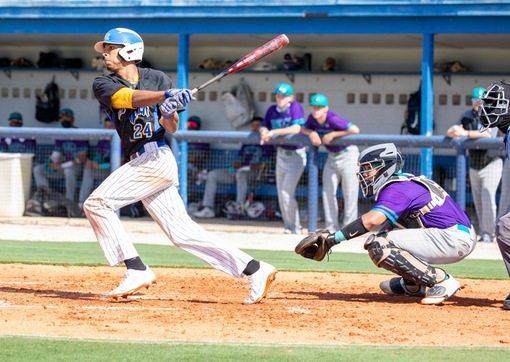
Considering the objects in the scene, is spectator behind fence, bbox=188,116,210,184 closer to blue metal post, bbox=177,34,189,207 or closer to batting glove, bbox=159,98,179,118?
blue metal post, bbox=177,34,189,207

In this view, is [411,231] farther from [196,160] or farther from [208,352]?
[196,160]

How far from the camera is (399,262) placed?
6359mm

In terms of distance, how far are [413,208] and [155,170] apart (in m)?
1.81

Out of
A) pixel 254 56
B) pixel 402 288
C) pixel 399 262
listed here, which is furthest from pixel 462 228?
pixel 254 56

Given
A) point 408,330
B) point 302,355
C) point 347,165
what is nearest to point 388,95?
point 347,165

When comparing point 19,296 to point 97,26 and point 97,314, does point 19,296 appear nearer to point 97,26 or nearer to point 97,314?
point 97,314

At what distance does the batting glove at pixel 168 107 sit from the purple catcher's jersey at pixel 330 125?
18.5 feet

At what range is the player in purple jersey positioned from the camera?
6.46 metres

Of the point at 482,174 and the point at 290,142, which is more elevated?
the point at 290,142

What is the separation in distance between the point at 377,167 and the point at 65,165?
283 inches

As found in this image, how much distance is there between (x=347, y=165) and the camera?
11523 millimetres

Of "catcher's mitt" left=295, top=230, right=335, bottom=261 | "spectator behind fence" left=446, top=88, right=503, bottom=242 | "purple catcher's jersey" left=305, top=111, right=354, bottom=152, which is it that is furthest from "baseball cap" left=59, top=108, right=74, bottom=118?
"catcher's mitt" left=295, top=230, right=335, bottom=261

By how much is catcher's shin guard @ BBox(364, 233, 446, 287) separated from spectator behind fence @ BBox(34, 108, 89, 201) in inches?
277

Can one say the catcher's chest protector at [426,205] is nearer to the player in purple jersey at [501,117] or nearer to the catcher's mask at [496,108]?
the player in purple jersey at [501,117]
